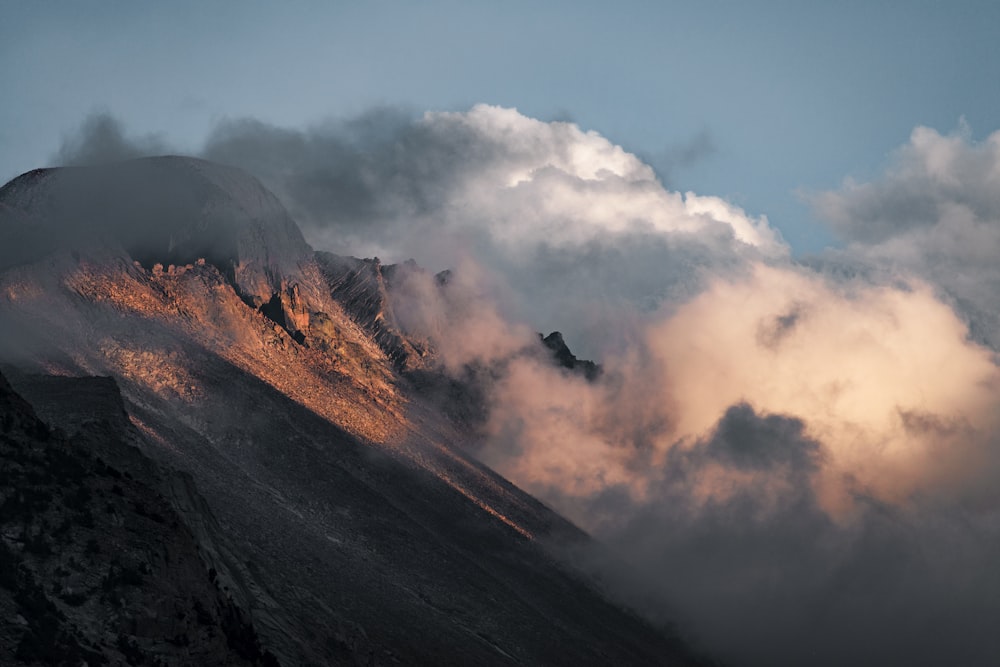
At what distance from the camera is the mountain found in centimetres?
5231

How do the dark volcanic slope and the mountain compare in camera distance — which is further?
the mountain

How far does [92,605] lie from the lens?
4572cm

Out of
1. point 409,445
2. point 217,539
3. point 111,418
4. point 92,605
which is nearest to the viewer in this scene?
point 92,605

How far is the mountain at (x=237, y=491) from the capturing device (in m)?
52.3

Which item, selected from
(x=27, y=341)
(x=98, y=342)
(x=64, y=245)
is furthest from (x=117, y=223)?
(x=27, y=341)

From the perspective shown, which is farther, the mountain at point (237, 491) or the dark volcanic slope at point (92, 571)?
the mountain at point (237, 491)

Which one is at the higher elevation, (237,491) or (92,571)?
(237,491)

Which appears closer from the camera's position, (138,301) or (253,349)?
(138,301)

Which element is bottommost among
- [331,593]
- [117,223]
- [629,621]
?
[331,593]

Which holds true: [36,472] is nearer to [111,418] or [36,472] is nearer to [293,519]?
[111,418]

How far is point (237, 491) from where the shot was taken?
4289 inches

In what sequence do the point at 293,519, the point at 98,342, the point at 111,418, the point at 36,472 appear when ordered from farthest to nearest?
the point at 98,342
the point at 293,519
the point at 111,418
the point at 36,472

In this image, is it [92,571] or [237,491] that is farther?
[237,491]

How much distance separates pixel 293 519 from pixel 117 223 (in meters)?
107
